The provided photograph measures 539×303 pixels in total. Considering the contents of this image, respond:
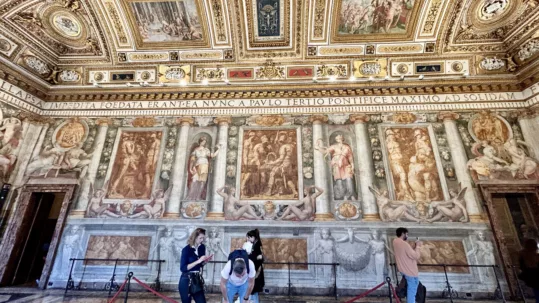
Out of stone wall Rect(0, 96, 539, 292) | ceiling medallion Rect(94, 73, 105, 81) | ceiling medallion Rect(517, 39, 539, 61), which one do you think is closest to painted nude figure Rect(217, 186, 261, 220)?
stone wall Rect(0, 96, 539, 292)

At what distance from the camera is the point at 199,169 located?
8.77 m

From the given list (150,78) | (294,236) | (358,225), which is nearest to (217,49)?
(150,78)

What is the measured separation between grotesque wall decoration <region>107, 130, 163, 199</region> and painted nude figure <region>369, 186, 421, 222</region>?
24.0ft

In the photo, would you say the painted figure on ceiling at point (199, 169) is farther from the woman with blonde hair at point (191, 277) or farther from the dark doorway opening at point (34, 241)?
the dark doorway opening at point (34, 241)

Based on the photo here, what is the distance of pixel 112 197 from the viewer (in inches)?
334

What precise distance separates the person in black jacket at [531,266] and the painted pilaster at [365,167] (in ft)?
10.8

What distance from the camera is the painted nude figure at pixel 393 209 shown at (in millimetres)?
7766

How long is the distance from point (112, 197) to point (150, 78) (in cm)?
452

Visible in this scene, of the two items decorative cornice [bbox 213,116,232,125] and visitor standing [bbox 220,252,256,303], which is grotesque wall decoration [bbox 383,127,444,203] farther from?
visitor standing [bbox 220,252,256,303]

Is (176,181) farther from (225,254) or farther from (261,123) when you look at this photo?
(261,123)

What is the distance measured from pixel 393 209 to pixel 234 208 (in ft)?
15.8

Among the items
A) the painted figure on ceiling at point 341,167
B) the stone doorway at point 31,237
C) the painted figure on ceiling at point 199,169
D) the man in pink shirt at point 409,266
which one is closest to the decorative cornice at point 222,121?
the painted figure on ceiling at point 199,169

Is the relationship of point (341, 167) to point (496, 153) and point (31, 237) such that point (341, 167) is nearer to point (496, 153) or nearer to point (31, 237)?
point (496, 153)

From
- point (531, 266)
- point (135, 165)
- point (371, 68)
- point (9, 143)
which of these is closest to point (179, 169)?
point (135, 165)
